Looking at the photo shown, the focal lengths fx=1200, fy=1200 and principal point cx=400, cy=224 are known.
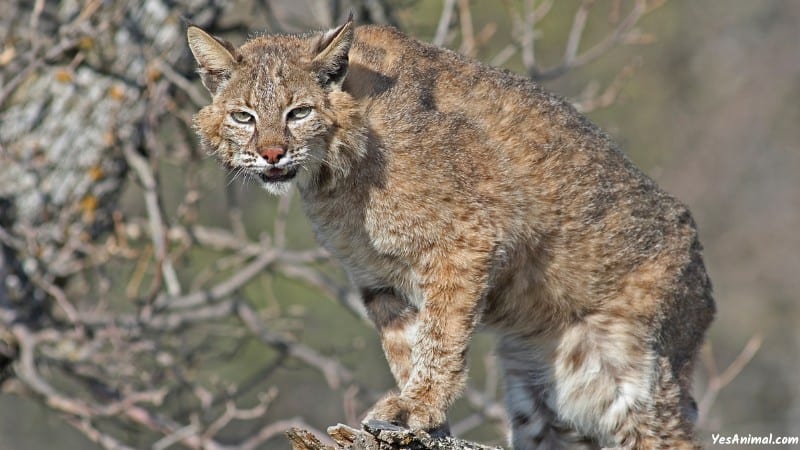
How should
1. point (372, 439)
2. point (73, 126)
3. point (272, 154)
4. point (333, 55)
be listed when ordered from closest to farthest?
point (372, 439) → point (272, 154) → point (333, 55) → point (73, 126)

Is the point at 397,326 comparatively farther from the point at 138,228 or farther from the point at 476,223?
the point at 138,228

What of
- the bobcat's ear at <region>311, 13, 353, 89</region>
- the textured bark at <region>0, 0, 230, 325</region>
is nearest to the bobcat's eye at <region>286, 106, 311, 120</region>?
the bobcat's ear at <region>311, 13, 353, 89</region>

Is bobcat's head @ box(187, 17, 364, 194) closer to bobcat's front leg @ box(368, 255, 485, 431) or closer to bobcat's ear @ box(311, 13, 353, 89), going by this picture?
bobcat's ear @ box(311, 13, 353, 89)

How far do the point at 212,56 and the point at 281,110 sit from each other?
1.71 ft

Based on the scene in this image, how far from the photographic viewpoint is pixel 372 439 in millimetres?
4961

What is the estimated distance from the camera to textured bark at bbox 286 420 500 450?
4.95 m

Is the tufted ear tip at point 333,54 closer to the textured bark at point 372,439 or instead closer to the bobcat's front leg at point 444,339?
the bobcat's front leg at point 444,339

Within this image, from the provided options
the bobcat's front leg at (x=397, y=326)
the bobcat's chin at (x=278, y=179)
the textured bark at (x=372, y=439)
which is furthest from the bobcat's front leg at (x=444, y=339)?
the bobcat's chin at (x=278, y=179)

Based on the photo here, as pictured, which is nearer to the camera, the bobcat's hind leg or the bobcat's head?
the bobcat's head

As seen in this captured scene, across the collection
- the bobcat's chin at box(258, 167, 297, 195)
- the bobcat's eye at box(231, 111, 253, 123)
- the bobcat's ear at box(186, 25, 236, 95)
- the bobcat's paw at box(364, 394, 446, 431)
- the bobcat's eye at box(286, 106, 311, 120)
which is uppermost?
the bobcat's ear at box(186, 25, 236, 95)

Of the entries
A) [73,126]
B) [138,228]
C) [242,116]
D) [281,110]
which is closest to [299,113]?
[281,110]

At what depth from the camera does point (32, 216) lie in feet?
26.2

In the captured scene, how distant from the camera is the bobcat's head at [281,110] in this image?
5.43 metres

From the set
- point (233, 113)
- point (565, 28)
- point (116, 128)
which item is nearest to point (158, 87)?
point (116, 128)
